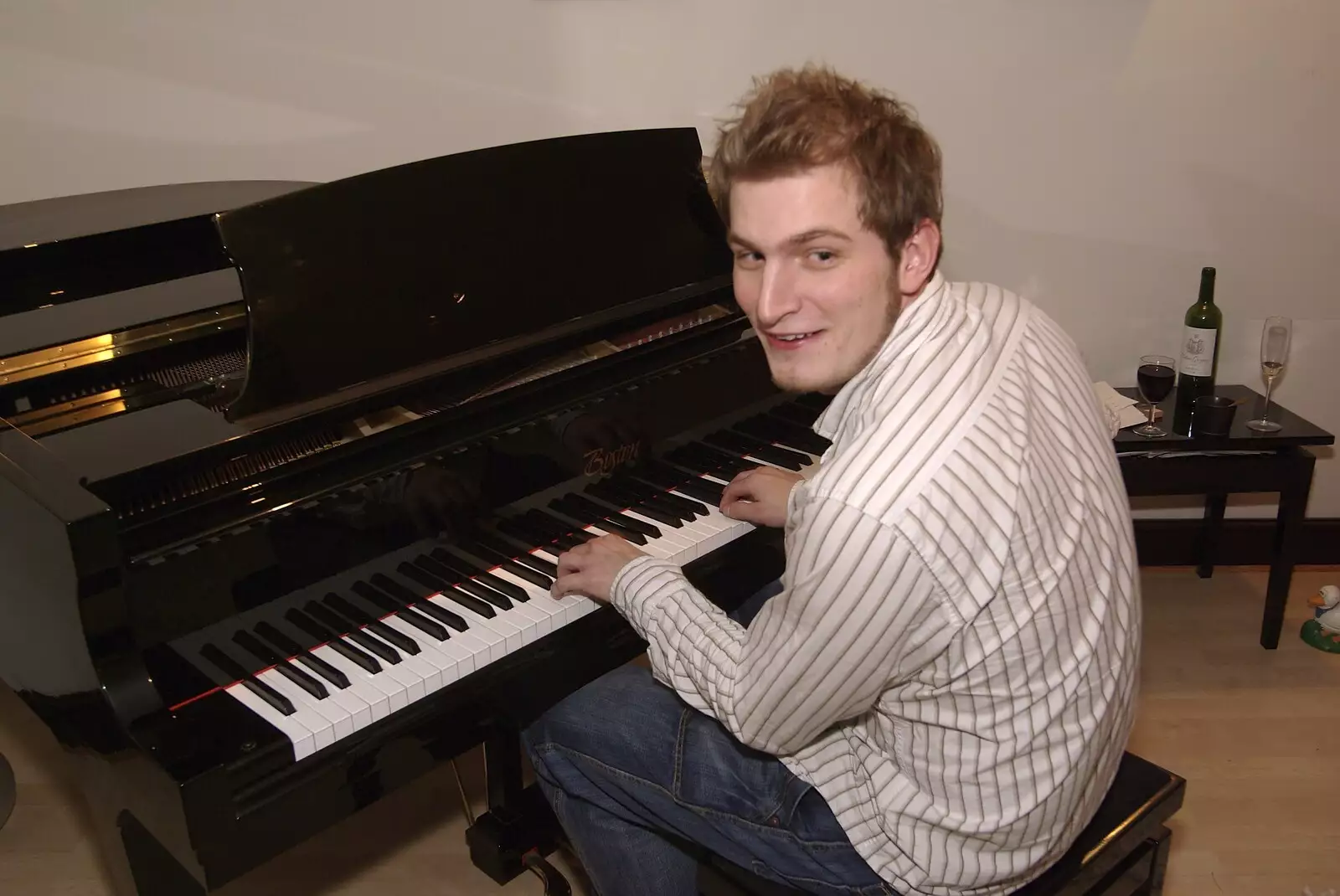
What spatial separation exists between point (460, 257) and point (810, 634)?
87 centimetres

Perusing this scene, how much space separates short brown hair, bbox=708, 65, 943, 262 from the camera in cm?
136

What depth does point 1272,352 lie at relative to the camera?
9.91 feet

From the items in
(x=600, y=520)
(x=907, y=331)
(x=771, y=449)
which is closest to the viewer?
(x=907, y=331)

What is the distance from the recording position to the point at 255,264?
1.62 metres

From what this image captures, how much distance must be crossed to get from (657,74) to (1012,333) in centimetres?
179

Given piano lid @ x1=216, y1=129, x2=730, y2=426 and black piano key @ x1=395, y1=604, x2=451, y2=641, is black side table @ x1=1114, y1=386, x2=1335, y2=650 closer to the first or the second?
piano lid @ x1=216, y1=129, x2=730, y2=426

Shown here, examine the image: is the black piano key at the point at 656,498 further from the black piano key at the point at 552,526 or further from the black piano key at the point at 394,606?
the black piano key at the point at 394,606

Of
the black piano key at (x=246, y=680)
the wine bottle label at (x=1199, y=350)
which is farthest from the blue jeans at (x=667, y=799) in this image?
the wine bottle label at (x=1199, y=350)

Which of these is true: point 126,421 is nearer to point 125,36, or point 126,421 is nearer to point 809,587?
point 809,587

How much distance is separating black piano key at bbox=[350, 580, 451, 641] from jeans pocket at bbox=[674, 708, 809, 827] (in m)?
0.37

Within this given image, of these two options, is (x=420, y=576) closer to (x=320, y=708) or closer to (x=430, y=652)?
(x=430, y=652)

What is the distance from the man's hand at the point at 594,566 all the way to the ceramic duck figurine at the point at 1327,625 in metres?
2.19

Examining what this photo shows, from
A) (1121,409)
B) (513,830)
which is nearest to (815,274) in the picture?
(513,830)

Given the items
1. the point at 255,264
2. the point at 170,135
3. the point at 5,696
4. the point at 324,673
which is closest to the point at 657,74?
the point at 170,135
